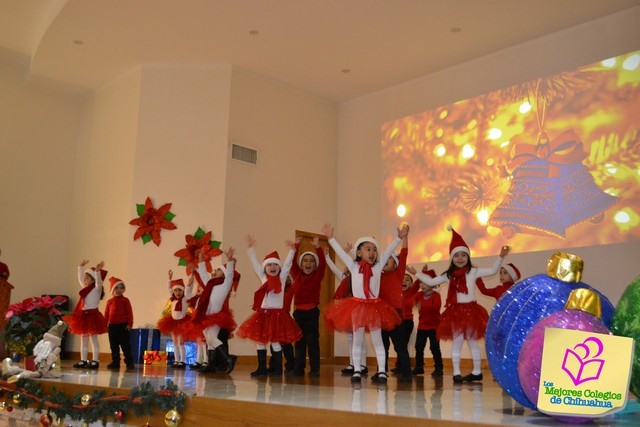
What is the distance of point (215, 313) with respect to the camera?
6.67 metres

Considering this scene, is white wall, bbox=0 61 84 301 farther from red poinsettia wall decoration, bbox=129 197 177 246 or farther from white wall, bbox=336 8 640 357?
white wall, bbox=336 8 640 357

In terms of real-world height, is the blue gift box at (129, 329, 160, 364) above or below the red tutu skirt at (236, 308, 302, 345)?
below

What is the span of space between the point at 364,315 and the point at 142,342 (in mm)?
5100

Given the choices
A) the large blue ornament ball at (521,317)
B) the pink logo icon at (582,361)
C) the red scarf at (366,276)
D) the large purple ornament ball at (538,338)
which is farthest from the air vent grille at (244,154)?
the pink logo icon at (582,361)

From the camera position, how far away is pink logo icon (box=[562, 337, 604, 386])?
75.4 inches

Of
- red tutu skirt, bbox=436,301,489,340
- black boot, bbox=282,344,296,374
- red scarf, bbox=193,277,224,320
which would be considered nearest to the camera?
red tutu skirt, bbox=436,301,489,340

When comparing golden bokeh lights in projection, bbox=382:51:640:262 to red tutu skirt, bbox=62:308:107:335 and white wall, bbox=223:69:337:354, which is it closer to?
white wall, bbox=223:69:337:354

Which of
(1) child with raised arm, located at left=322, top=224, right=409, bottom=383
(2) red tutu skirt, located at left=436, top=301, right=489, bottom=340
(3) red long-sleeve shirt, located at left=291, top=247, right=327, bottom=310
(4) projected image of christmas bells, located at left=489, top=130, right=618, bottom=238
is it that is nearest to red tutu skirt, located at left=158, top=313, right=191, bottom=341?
(3) red long-sleeve shirt, located at left=291, top=247, right=327, bottom=310

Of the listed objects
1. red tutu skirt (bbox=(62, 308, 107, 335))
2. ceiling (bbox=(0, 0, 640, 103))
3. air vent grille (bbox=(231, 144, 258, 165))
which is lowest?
red tutu skirt (bbox=(62, 308, 107, 335))

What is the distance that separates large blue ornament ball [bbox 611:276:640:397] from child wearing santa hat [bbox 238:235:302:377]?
4.42m

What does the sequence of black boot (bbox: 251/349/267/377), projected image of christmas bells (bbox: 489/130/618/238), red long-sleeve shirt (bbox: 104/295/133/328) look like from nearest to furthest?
black boot (bbox: 251/349/267/377)
red long-sleeve shirt (bbox: 104/295/133/328)
projected image of christmas bells (bbox: 489/130/618/238)

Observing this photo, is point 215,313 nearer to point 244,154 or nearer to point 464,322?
point 464,322

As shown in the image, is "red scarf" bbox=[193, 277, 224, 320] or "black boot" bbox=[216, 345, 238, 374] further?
"red scarf" bbox=[193, 277, 224, 320]

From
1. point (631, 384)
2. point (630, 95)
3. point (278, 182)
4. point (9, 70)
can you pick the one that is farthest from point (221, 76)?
point (631, 384)
